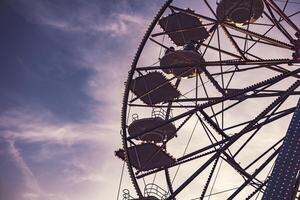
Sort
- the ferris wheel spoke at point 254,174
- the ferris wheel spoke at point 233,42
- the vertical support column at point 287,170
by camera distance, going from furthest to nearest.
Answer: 1. the ferris wheel spoke at point 233,42
2. the ferris wheel spoke at point 254,174
3. the vertical support column at point 287,170

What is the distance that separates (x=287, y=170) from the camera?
27.7 ft

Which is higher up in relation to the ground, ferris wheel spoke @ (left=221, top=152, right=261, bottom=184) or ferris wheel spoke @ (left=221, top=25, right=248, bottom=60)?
ferris wheel spoke @ (left=221, top=25, right=248, bottom=60)

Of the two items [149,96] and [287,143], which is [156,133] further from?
[287,143]

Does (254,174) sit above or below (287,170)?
above

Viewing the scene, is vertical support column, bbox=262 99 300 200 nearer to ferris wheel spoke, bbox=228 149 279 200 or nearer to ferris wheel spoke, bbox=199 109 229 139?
ferris wheel spoke, bbox=228 149 279 200

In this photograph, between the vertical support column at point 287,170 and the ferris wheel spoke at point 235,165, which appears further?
the ferris wheel spoke at point 235,165

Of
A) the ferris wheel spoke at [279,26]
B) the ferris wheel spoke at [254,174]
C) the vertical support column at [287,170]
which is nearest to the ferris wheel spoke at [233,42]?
the ferris wheel spoke at [279,26]

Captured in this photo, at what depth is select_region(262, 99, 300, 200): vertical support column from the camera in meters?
8.15

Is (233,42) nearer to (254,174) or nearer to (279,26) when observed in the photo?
(279,26)

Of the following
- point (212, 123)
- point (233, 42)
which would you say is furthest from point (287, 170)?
point (233, 42)

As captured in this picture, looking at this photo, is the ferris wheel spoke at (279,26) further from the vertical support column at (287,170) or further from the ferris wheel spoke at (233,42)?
the vertical support column at (287,170)

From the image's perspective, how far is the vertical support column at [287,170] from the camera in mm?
8148

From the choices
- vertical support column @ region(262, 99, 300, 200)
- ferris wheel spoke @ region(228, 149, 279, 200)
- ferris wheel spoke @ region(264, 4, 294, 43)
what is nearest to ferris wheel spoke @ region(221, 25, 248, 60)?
ferris wheel spoke @ region(264, 4, 294, 43)

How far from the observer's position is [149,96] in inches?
857
